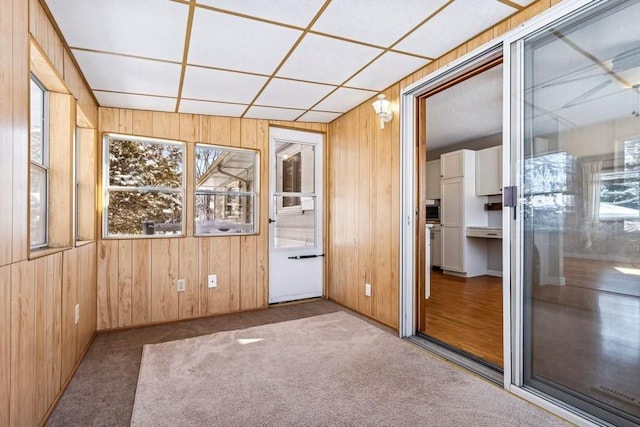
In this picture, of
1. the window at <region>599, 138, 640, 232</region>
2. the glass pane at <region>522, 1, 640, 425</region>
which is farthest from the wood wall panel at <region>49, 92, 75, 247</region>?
the window at <region>599, 138, 640, 232</region>

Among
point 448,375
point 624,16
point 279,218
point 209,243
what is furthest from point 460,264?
point 624,16

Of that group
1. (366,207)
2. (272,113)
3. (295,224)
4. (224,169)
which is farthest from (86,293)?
(366,207)

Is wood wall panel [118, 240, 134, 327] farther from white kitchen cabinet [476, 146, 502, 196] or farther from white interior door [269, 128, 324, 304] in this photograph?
white kitchen cabinet [476, 146, 502, 196]

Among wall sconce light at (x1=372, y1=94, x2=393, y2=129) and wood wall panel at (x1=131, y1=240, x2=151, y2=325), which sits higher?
wall sconce light at (x1=372, y1=94, x2=393, y2=129)

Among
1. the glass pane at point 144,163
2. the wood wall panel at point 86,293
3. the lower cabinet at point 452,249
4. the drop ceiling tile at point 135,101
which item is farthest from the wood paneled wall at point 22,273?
the lower cabinet at point 452,249

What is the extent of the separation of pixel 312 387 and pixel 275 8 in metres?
2.29

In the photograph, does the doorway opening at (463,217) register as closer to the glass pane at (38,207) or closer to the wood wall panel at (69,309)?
the wood wall panel at (69,309)

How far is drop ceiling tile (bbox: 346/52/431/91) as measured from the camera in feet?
8.59

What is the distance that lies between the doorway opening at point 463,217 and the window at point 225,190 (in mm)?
2016

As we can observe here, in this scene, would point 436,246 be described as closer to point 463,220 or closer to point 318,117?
point 463,220

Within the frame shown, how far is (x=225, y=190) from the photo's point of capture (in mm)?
3928

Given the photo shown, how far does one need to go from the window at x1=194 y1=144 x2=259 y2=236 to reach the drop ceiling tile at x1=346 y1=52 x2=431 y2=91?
1629mm

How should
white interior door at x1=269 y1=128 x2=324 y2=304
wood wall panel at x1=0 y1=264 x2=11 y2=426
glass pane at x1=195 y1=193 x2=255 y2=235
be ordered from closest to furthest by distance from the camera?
wood wall panel at x1=0 y1=264 x2=11 y2=426 → glass pane at x1=195 y1=193 x2=255 y2=235 → white interior door at x1=269 y1=128 x2=324 y2=304

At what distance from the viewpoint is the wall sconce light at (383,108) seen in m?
3.14
